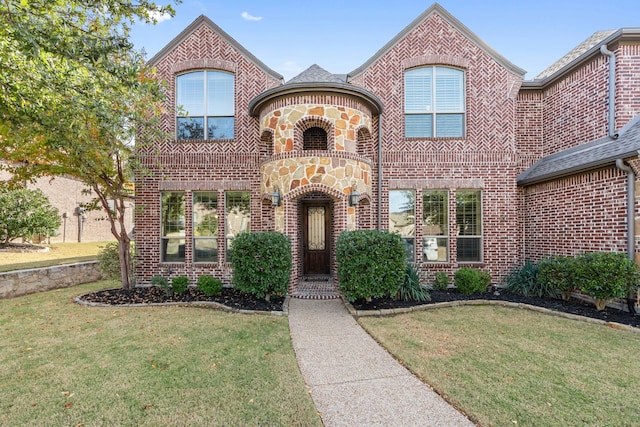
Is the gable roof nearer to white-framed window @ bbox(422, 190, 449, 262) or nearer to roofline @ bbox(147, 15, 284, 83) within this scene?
white-framed window @ bbox(422, 190, 449, 262)

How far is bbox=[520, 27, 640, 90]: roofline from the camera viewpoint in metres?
6.95

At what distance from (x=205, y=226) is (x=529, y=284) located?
8840mm

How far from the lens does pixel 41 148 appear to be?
271 inches

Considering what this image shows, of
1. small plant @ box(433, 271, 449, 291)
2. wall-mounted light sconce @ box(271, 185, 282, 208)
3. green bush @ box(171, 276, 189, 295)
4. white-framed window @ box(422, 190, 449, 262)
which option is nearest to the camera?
wall-mounted light sconce @ box(271, 185, 282, 208)

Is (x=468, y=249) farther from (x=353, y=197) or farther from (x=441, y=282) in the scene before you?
(x=353, y=197)

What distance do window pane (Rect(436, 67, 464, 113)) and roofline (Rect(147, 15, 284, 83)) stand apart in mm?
4833

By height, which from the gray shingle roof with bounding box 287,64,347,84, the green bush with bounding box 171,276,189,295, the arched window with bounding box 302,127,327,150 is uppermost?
the gray shingle roof with bounding box 287,64,347,84

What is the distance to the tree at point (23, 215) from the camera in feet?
40.3

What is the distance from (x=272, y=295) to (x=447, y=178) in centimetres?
581

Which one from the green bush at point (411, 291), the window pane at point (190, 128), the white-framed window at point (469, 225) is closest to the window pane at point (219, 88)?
the window pane at point (190, 128)

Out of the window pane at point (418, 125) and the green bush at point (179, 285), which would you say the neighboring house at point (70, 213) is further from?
the window pane at point (418, 125)

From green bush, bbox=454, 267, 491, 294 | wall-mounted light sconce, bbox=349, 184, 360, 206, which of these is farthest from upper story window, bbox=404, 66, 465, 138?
green bush, bbox=454, 267, 491, 294

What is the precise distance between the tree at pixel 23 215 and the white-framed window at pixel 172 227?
28.8 feet

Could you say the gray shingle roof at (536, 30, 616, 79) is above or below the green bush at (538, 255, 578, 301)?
above
